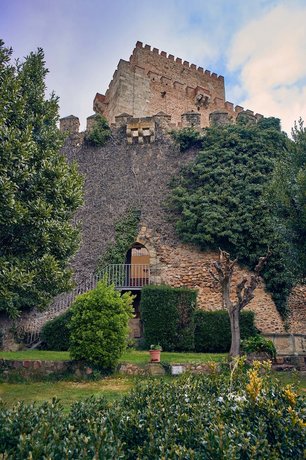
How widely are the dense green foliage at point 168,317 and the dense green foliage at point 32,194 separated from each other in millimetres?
4901

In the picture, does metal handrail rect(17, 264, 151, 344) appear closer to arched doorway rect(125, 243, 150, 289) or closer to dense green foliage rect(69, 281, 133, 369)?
arched doorway rect(125, 243, 150, 289)

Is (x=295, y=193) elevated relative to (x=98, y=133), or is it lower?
lower

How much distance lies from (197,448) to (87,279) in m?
14.3

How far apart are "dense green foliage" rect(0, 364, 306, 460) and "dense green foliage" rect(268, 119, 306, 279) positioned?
7.61 metres

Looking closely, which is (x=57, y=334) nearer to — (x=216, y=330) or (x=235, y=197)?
(x=216, y=330)

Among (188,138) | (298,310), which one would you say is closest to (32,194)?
(298,310)

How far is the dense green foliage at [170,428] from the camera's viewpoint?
350 centimetres

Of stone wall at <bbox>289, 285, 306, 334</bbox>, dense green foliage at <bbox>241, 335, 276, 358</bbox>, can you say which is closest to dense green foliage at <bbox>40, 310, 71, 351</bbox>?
dense green foliage at <bbox>241, 335, 276, 358</bbox>

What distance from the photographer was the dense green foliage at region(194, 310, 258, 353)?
14023 millimetres

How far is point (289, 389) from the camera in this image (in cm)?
464

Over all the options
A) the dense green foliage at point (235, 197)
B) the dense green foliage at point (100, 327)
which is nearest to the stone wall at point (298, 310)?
the dense green foliage at point (235, 197)

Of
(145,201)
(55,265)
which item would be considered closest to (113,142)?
(145,201)

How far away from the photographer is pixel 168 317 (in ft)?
46.0

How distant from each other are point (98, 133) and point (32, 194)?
13.3 metres
